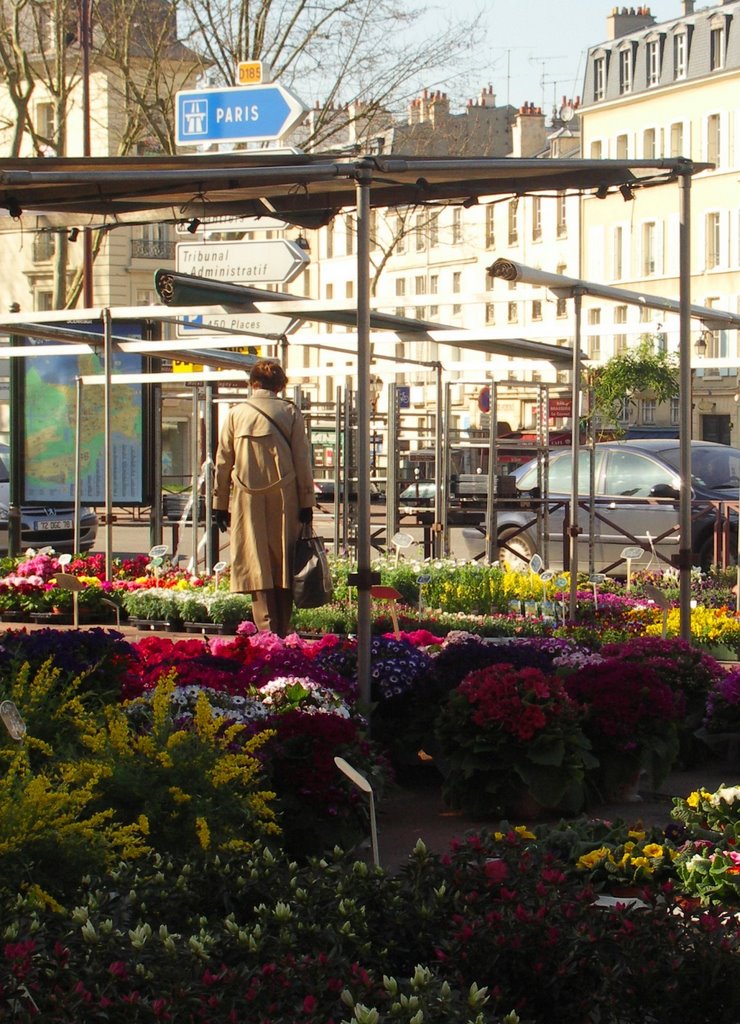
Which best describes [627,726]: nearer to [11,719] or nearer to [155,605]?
[11,719]

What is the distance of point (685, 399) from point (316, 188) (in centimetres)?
191

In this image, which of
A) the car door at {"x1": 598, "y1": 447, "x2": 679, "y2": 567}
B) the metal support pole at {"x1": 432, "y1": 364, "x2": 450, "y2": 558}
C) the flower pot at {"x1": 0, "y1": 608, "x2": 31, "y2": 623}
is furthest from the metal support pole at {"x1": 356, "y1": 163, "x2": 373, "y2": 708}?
the car door at {"x1": 598, "y1": 447, "x2": 679, "y2": 567}

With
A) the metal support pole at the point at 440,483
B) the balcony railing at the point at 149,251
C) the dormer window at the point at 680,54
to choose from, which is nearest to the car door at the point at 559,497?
the metal support pole at the point at 440,483

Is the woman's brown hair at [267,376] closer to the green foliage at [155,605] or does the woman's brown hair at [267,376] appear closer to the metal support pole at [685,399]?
the metal support pole at [685,399]

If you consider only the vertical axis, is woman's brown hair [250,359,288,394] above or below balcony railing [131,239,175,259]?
below

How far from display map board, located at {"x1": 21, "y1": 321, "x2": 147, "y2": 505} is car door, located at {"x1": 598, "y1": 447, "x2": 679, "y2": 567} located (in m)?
4.76

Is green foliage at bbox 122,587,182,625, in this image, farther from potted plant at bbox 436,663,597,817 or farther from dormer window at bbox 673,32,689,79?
dormer window at bbox 673,32,689,79

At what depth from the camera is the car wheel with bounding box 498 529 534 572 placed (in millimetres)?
18156

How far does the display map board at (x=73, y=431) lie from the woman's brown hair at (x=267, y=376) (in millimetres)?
8533

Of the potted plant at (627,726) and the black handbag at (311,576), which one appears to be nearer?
the potted plant at (627,726)

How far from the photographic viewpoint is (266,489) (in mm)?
10156

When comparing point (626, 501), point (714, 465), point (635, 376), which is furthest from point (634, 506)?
point (635, 376)

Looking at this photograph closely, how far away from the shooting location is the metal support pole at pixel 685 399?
7.91 meters

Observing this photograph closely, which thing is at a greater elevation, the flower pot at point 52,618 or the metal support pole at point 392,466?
the metal support pole at point 392,466
